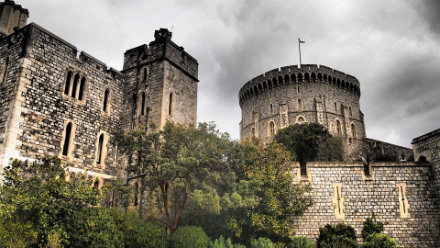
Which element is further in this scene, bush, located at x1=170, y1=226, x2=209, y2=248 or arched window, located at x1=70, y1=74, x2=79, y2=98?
arched window, located at x1=70, y1=74, x2=79, y2=98

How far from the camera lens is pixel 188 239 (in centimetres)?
1221

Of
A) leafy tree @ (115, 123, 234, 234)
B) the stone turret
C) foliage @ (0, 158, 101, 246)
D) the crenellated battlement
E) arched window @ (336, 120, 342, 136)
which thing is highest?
the crenellated battlement

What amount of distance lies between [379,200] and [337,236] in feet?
9.00

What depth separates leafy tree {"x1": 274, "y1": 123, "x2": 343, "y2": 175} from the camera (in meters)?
25.9

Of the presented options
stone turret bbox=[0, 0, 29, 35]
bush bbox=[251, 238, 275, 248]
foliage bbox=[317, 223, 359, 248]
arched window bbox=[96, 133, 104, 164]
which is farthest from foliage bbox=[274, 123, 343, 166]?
stone turret bbox=[0, 0, 29, 35]

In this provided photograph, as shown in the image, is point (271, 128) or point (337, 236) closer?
point (337, 236)

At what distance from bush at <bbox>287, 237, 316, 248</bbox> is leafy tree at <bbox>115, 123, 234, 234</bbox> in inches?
144

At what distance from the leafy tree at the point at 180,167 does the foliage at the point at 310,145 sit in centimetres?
1235

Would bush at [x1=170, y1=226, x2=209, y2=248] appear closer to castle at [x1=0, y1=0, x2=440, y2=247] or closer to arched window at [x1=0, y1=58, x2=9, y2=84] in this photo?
castle at [x1=0, y1=0, x2=440, y2=247]

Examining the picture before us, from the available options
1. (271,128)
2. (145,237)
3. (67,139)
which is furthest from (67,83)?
(271,128)

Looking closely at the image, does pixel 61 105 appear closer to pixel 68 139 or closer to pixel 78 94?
pixel 78 94

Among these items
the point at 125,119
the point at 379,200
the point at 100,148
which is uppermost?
the point at 125,119

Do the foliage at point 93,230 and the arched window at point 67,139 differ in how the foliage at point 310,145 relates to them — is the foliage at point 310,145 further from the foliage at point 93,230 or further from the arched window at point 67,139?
the foliage at point 93,230

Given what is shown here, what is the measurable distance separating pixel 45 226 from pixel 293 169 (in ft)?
33.7
